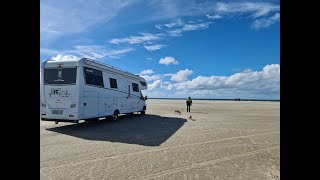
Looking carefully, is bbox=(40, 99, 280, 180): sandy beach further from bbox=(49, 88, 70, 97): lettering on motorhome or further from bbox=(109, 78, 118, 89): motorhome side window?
bbox=(109, 78, 118, 89): motorhome side window

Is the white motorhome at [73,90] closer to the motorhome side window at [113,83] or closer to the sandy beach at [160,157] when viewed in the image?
the motorhome side window at [113,83]

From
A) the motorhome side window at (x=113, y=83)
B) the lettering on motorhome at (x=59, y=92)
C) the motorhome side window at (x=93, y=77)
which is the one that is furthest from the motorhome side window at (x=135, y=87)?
the lettering on motorhome at (x=59, y=92)

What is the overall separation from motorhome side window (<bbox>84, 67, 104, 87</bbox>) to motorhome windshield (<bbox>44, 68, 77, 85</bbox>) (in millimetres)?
618

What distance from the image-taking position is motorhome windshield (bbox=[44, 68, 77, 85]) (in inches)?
497

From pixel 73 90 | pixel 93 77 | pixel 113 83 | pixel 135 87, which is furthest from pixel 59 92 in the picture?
pixel 135 87

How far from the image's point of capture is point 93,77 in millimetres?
13609

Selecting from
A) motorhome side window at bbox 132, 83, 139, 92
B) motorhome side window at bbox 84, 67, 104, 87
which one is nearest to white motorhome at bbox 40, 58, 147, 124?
motorhome side window at bbox 84, 67, 104, 87

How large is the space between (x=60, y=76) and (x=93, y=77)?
5.11 feet

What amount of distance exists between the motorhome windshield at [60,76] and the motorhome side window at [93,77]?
0.62 meters
